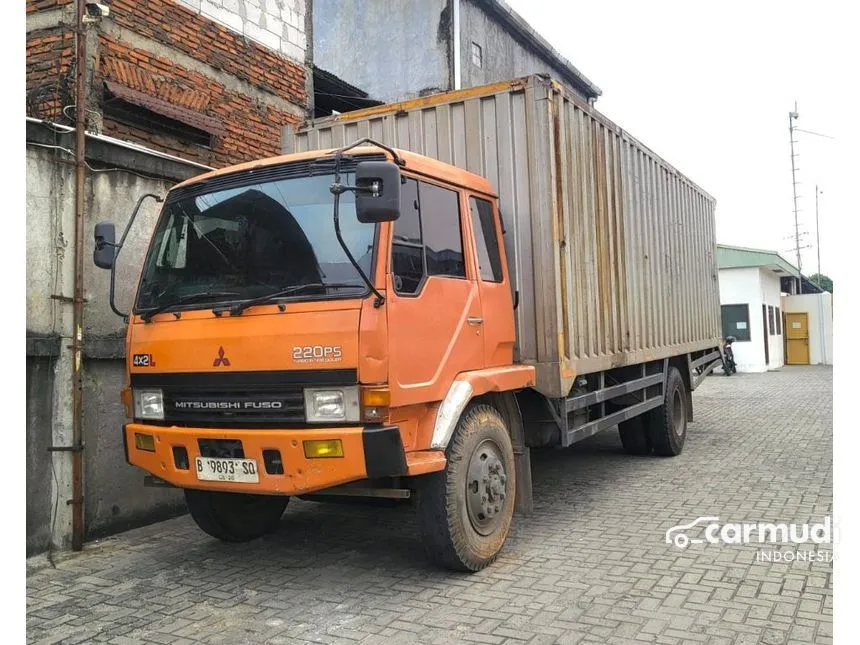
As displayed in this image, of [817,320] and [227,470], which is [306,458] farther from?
[817,320]

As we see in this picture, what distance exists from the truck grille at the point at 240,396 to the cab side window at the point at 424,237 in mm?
754

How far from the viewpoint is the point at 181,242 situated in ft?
15.3

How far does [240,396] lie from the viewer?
13.6ft

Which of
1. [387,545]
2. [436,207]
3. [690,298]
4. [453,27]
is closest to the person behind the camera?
[436,207]

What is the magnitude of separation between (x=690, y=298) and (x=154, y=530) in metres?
6.95

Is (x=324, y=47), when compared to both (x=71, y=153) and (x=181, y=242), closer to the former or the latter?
(x=71, y=153)

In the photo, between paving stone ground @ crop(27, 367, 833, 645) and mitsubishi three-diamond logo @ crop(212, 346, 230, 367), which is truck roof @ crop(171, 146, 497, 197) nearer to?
mitsubishi three-diamond logo @ crop(212, 346, 230, 367)

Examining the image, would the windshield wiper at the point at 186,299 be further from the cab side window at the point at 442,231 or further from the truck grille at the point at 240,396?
the cab side window at the point at 442,231

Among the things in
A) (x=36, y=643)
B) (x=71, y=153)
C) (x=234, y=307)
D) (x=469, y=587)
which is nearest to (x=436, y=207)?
(x=234, y=307)

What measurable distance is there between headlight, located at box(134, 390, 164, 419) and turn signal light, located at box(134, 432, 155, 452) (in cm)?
12

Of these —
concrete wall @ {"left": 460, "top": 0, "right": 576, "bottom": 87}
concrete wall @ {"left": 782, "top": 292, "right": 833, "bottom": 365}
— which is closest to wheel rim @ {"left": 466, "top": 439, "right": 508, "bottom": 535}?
concrete wall @ {"left": 460, "top": 0, "right": 576, "bottom": 87}

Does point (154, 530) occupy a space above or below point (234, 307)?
below

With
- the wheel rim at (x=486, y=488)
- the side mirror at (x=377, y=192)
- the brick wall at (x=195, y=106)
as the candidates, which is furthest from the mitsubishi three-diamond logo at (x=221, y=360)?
the brick wall at (x=195, y=106)

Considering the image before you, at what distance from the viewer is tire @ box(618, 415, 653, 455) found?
860cm
